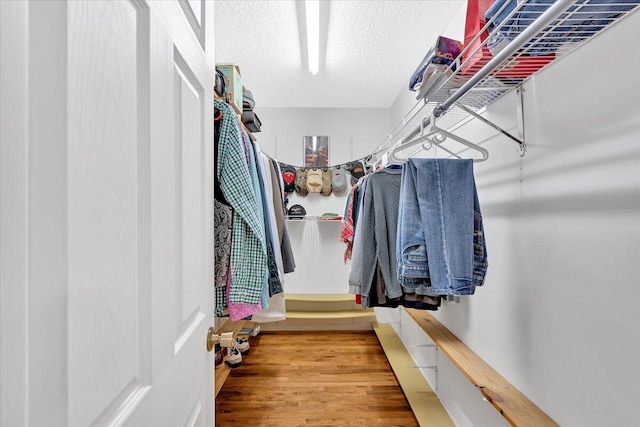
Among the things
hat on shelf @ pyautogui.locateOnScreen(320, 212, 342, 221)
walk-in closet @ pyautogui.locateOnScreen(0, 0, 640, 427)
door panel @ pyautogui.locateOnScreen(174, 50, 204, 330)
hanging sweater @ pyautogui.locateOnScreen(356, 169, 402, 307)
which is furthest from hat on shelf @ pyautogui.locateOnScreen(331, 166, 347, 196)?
door panel @ pyautogui.locateOnScreen(174, 50, 204, 330)

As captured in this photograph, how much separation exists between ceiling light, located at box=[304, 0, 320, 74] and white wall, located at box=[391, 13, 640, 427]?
1.08m

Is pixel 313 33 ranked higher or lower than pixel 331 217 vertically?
higher

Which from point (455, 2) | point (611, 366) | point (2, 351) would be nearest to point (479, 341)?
point (611, 366)

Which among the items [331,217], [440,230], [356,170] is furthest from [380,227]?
[356,170]

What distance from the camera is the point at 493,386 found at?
115cm

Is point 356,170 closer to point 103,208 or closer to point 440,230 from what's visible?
point 440,230

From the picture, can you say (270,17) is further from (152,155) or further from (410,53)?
(152,155)

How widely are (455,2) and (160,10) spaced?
5.71ft

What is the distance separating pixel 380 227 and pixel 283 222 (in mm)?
492

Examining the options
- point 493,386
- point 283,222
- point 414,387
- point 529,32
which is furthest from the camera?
point 414,387

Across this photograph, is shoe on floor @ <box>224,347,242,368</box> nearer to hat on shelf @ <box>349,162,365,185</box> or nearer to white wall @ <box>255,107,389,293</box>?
white wall @ <box>255,107,389,293</box>

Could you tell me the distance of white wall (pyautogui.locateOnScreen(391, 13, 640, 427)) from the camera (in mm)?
738

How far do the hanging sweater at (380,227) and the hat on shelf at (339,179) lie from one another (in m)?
1.65

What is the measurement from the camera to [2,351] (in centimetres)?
23
